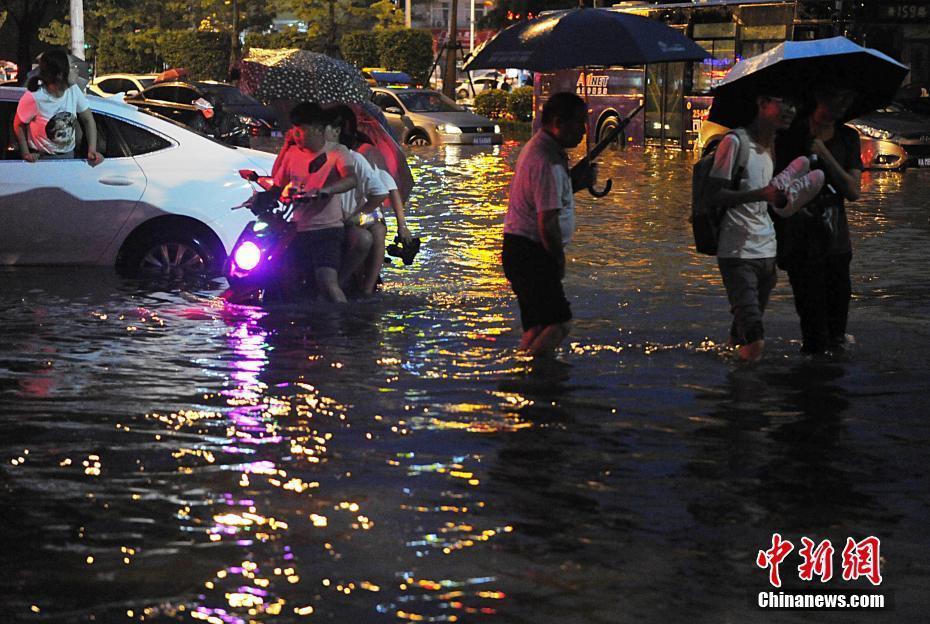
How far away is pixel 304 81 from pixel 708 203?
14.9 ft

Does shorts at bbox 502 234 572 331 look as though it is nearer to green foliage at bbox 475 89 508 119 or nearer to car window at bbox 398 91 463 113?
car window at bbox 398 91 463 113

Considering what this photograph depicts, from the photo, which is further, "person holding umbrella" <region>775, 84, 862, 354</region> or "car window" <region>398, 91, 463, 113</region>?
"car window" <region>398, 91, 463, 113</region>

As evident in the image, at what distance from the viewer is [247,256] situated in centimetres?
1138

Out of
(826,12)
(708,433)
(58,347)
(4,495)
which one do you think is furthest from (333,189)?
(826,12)

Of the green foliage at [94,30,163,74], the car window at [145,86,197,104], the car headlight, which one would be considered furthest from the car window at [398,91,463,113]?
the green foliage at [94,30,163,74]

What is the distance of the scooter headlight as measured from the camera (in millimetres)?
11336

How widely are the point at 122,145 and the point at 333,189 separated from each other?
2.40 metres

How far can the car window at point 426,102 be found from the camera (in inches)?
1575

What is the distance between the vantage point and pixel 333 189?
11.1 m

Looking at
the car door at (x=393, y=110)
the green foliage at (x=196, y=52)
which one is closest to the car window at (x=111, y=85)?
the car door at (x=393, y=110)

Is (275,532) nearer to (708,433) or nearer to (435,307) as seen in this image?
(708,433)

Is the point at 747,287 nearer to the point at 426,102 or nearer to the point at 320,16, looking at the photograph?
the point at 426,102

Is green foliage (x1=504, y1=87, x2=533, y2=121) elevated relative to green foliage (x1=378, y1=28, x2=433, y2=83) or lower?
lower

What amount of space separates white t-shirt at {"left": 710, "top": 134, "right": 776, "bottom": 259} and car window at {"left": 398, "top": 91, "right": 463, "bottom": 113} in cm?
3106
